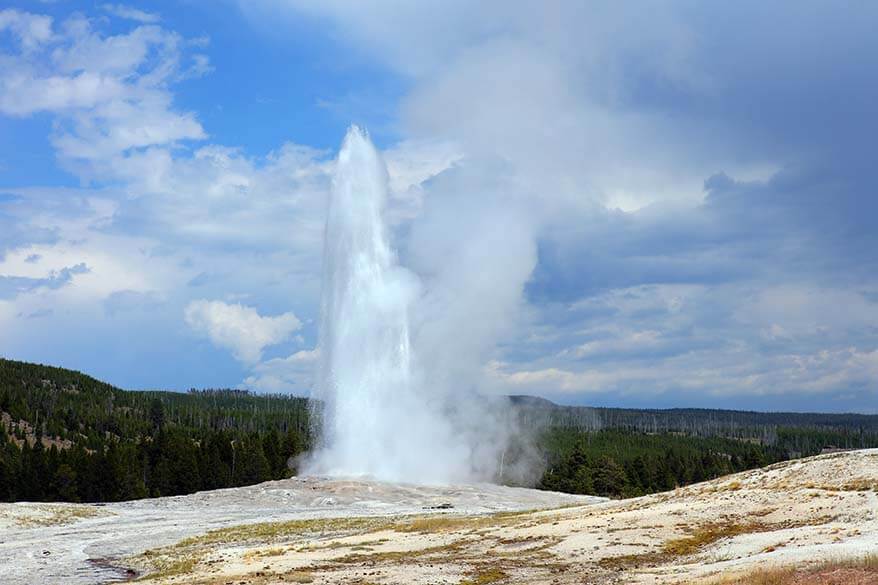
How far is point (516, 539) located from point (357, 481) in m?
32.8

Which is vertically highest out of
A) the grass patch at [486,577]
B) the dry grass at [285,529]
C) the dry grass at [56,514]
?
the dry grass at [56,514]

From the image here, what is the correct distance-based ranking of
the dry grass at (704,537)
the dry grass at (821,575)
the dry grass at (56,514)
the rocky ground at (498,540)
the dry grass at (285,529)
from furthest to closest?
the dry grass at (56,514)
the dry grass at (285,529)
the dry grass at (704,537)
the rocky ground at (498,540)
the dry grass at (821,575)

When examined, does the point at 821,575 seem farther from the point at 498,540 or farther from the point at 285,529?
the point at 285,529

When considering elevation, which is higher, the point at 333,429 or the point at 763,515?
the point at 333,429

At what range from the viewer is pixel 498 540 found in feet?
124

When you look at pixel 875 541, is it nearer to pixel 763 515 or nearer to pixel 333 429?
pixel 763 515

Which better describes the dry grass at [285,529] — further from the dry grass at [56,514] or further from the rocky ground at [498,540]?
the dry grass at [56,514]

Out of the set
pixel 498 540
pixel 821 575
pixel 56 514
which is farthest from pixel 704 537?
pixel 56 514

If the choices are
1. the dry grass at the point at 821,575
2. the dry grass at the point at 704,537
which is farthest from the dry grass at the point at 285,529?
the dry grass at the point at 821,575

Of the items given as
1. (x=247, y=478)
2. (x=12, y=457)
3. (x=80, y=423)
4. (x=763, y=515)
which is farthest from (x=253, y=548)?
(x=80, y=423)

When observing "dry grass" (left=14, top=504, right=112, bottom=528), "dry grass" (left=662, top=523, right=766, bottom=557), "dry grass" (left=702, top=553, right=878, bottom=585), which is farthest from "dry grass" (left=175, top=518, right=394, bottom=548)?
"dry grass" (left=702, top=553, right=878, bottom=585)

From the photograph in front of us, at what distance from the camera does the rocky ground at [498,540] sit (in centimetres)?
2848

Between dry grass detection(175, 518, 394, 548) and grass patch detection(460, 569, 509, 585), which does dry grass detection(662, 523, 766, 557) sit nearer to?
grass patch detection(460, 569, 509, 585)

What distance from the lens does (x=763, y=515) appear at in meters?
37.1
